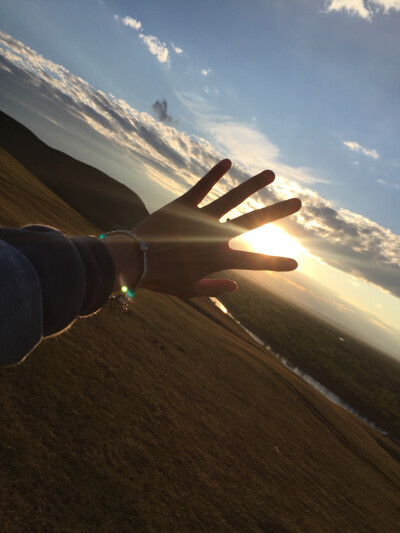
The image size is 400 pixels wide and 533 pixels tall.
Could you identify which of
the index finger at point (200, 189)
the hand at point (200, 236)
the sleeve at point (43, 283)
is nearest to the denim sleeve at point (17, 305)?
the sleeve at point (43, 283)

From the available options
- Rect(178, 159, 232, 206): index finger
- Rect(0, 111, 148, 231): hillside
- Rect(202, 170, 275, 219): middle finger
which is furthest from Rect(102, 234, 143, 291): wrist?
Rect(0, 111, 148, 231): hillside

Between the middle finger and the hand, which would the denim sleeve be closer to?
the hand

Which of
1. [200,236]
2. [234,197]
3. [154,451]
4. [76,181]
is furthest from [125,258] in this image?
[76,181]

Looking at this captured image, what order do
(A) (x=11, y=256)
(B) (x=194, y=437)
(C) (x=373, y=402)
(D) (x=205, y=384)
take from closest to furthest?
(A) (x=11, y=256) < (B) (x=194, y=437) < (D) (x=205, y=384) < (C) (x=373, y=402)

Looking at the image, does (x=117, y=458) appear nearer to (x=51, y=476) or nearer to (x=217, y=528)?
(x=51, y=476)

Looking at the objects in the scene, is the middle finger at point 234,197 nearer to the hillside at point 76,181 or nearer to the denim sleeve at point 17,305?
the denim sleeve at point 17,305

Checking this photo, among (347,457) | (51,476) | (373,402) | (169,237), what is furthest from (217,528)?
(373,402)
